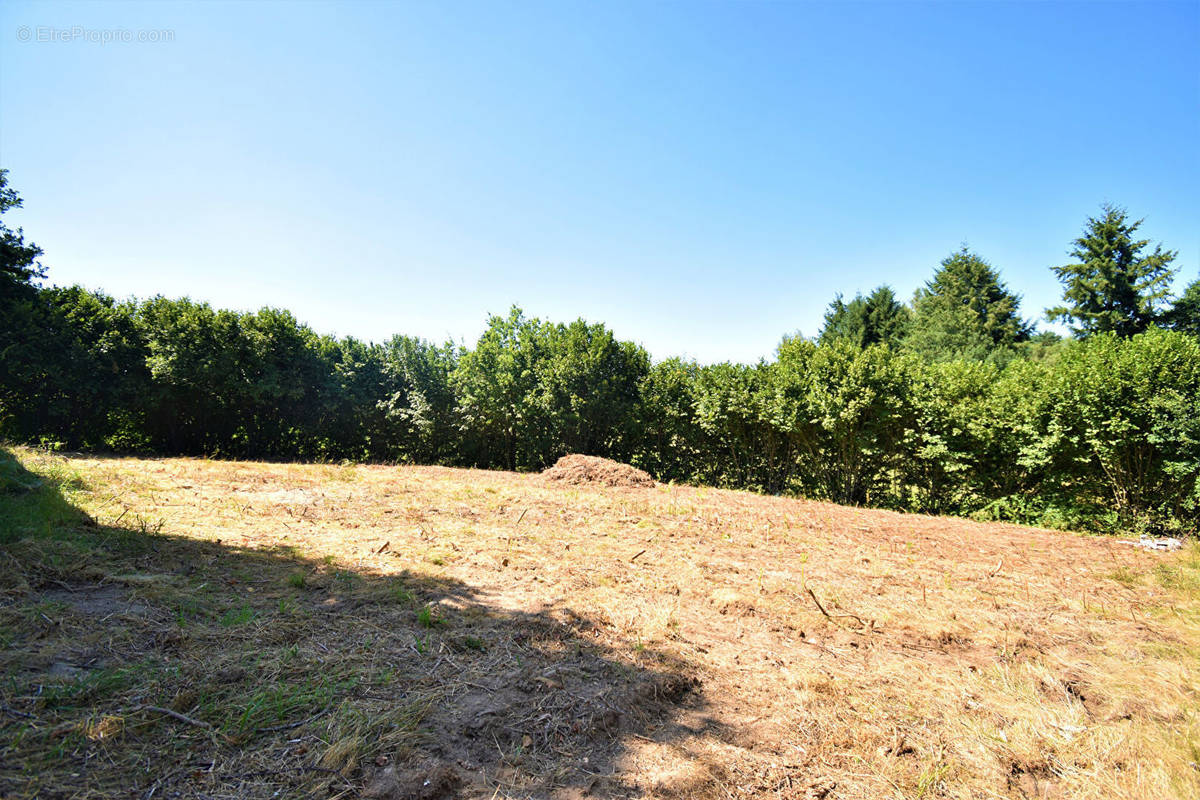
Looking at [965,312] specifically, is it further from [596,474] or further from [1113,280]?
[596,474]

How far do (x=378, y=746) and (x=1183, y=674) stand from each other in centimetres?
539

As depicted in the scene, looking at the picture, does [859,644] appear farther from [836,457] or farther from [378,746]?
[836,457]

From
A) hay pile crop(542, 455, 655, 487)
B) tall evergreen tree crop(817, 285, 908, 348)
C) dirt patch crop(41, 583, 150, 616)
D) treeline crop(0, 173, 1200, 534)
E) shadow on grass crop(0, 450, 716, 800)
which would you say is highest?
tall evergreen tree crop(817, 285, 908, 348)

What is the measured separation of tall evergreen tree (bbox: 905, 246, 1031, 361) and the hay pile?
67.4 feet

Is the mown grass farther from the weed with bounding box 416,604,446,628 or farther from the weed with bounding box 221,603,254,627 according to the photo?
the weed with bounding box 416,604,446,628

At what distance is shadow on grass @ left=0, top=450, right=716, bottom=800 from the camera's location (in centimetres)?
222

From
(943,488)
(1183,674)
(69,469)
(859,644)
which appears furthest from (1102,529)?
(69,469)

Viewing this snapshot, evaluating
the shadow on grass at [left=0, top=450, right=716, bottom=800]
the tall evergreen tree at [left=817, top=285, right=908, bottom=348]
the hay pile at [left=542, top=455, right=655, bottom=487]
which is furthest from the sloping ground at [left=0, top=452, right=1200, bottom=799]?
the tall evergreen tree at [left=817, top=285, right=908, bottom=348]

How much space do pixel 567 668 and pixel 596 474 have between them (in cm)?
778

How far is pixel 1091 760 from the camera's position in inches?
105

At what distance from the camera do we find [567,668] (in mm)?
3303

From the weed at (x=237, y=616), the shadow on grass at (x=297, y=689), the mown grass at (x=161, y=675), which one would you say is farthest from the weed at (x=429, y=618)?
the weed at (x=237, y=616)

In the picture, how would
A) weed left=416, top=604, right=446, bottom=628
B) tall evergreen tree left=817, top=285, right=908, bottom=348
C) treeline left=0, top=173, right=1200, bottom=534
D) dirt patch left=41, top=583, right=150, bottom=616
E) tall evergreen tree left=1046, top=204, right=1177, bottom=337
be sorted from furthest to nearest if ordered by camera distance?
tall evergreen tree left=817, top=285, right=908, bottom=348 → tall evergreen tree left=1046, top=204, right=1177, bottom=337 → treeline left=0, top=173, right=1200, bottom=534 → weed left=416, top=604, right=446, bottom=628 → dirt patch left=41, top=583, right=150, bottom=616

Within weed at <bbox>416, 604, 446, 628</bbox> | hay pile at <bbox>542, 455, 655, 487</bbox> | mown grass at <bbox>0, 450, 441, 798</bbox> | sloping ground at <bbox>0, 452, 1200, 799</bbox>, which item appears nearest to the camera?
mown grass at <bbox>0, 450, 441, 798</bbox>
